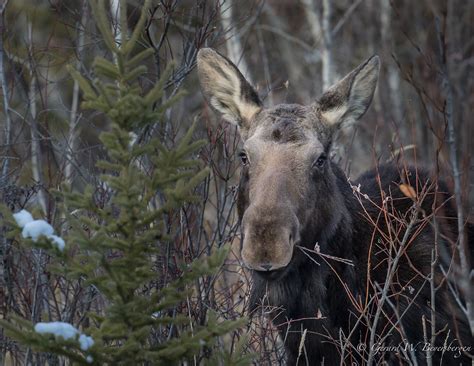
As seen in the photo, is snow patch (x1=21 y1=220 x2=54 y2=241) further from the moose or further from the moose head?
the moose

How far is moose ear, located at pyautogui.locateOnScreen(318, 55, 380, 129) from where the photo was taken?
7488 mm

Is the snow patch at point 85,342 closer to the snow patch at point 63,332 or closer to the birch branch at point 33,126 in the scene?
the snow patch at point 63,332

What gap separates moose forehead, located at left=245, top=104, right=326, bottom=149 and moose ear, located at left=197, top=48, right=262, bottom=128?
19 centimetres

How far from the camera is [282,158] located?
22.1 feet

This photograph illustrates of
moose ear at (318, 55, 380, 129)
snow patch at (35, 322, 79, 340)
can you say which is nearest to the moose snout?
snow patch at (35, 322, 79, 340)

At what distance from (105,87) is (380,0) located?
16.3 metres

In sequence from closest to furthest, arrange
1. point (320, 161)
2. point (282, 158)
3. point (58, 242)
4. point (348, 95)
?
point (58, 242) < point (282, 158) < point (320, 161) < point (348, 95)

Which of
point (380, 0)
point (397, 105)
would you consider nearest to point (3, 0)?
point (397, 105)

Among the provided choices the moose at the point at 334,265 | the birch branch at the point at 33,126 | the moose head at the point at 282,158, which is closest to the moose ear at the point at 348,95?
the moose head at the point at 282,158

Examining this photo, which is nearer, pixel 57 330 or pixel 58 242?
pixel 57 330

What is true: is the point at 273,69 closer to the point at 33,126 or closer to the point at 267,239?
the point at 33,126

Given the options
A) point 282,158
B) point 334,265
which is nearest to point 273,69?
point 282,158

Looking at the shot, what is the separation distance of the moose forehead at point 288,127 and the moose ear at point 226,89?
0.63ft

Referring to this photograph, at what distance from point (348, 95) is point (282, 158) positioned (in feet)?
3.73
